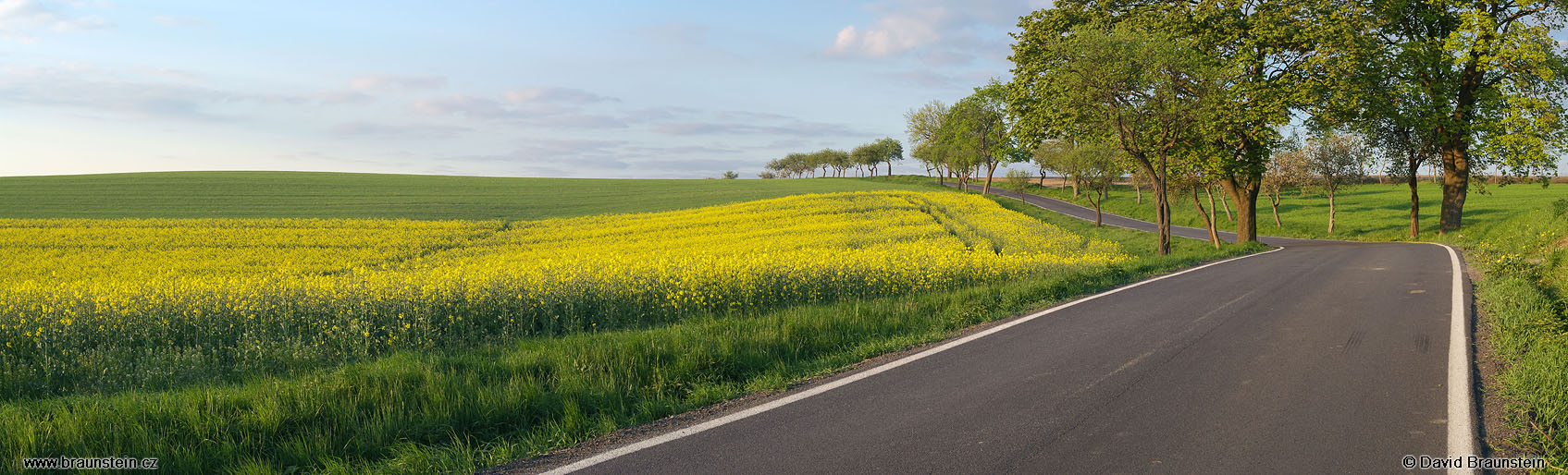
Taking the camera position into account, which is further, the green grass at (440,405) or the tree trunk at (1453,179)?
the tree trunk at (1453,179)

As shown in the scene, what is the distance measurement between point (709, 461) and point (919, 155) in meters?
72.4

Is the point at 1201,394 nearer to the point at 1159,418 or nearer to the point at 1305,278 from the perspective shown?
the point at 1159,418

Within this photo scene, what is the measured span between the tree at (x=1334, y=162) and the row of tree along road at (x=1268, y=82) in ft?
34.9

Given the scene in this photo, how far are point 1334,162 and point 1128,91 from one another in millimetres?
29808

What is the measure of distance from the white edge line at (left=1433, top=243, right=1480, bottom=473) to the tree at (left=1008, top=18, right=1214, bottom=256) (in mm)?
13916

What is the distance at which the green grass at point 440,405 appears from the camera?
5.05 metres

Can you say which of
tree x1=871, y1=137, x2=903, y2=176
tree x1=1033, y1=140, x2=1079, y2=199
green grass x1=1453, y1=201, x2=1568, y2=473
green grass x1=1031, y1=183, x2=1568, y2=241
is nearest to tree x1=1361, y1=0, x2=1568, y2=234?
green grass x1=1031, y1=183, x2=1568, y2=241

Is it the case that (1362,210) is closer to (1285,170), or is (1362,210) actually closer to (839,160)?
(1285,170)

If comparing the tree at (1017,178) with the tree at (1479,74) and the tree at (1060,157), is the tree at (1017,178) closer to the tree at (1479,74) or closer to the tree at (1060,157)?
the tree at (1060,157)

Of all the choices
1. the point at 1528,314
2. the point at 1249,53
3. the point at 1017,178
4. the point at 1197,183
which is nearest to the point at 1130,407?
the point at 1528,314

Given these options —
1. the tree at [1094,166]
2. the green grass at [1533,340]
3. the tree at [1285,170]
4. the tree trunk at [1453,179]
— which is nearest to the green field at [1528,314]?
the green grass at [1533,340]

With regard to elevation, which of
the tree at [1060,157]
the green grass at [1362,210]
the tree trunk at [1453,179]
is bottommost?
the green grass at [1362,210]

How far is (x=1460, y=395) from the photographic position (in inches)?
244

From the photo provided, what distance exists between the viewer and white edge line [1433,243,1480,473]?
502cm
